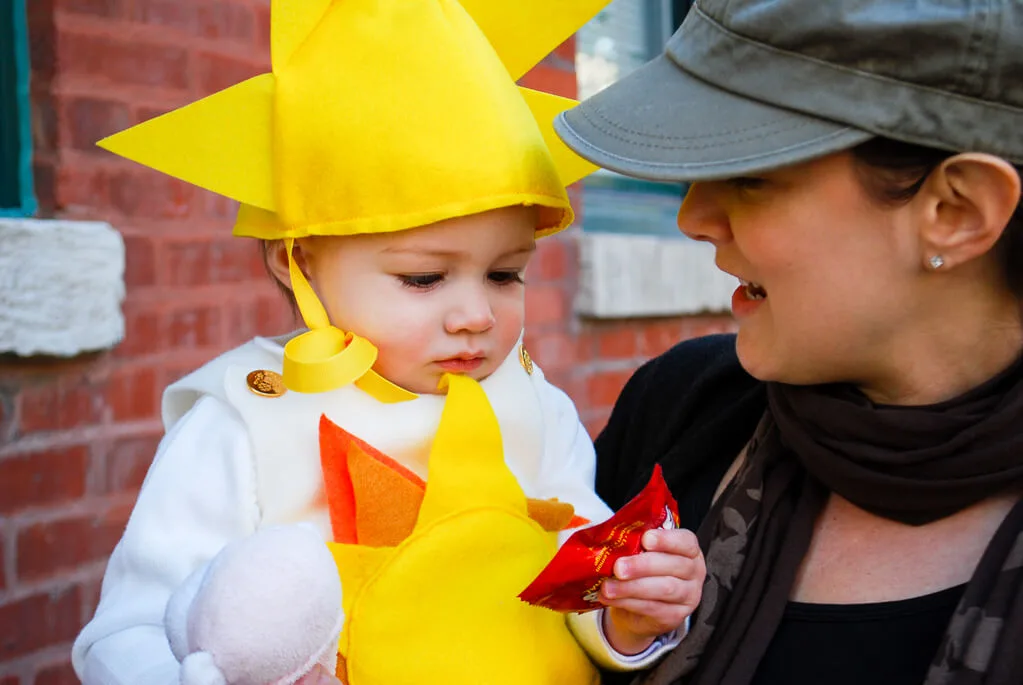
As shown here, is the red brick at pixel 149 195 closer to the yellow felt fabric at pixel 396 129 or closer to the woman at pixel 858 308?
the yellow felt fabric at pixel 396 129

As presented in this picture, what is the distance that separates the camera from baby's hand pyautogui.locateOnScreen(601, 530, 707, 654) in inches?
56.3

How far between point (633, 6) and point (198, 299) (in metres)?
2.55

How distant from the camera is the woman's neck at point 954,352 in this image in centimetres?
149

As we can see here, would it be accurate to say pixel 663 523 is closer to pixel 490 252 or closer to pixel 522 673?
pixel 522 673

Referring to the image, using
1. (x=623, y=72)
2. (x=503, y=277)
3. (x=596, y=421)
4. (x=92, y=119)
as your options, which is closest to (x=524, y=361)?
(x=503, y=277)

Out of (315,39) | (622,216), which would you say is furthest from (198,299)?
(622,216)

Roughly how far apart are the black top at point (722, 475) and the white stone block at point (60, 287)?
1115 millimetres

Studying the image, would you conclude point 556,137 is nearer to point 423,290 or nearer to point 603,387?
point 423,290

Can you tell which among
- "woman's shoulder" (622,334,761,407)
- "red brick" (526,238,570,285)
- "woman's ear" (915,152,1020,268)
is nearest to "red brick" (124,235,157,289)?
"woman's shoulder" (622,334,761,407)

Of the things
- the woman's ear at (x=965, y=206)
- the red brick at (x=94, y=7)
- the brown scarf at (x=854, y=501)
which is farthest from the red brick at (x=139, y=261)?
the woman's ear at (x=965, y=206)

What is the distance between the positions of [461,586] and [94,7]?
63.3 inches

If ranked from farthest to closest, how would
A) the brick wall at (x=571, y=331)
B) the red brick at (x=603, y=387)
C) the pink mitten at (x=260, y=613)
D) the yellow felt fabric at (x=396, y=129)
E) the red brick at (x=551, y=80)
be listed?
1. the red brick at (x=603, y=387)
2. the brick wall at (x=571, y=331)
3. the red brick at (x=551, y=80)
4. the yellow felt fabric at (x=396, y=129)
5. the pink mitten at (x=260, y=613)

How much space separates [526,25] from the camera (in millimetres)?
1859

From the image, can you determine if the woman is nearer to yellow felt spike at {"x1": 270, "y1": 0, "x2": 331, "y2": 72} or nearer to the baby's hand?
the baby's hand
